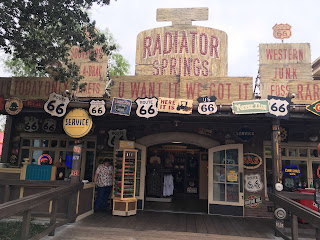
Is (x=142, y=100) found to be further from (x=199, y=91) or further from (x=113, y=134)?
(x=113, y=134)

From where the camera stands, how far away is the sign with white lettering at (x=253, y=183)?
7.46 m

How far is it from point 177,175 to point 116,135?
16.3 ft

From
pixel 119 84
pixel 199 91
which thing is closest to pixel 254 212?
pixel 199 91

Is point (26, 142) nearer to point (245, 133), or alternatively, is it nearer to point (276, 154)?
point (245, 133)

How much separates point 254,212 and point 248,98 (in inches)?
141

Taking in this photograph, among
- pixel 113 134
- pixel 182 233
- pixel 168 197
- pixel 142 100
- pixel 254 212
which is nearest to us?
pixel 182 233

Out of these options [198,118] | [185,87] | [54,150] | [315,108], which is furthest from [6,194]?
[315,108]

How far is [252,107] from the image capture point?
5586 mm

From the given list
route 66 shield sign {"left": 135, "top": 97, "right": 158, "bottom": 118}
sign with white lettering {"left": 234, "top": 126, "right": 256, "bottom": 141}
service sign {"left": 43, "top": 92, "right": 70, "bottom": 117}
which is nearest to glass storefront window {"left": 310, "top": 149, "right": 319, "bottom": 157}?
sign with white lettering {"left": 234, "top": 126, "right": 256, "bottom": 141}

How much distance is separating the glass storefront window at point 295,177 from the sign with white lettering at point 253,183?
0.81m

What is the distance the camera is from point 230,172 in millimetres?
7523

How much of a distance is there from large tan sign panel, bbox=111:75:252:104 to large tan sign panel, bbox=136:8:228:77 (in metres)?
2.68

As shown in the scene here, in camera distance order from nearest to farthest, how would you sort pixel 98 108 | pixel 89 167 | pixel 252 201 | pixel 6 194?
pixel 6 194 → pixel 98 108 → pixel 252 201 → pixel 89 167

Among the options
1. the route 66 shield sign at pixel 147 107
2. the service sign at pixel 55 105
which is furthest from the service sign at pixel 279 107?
the service sign at pixel 55 105
